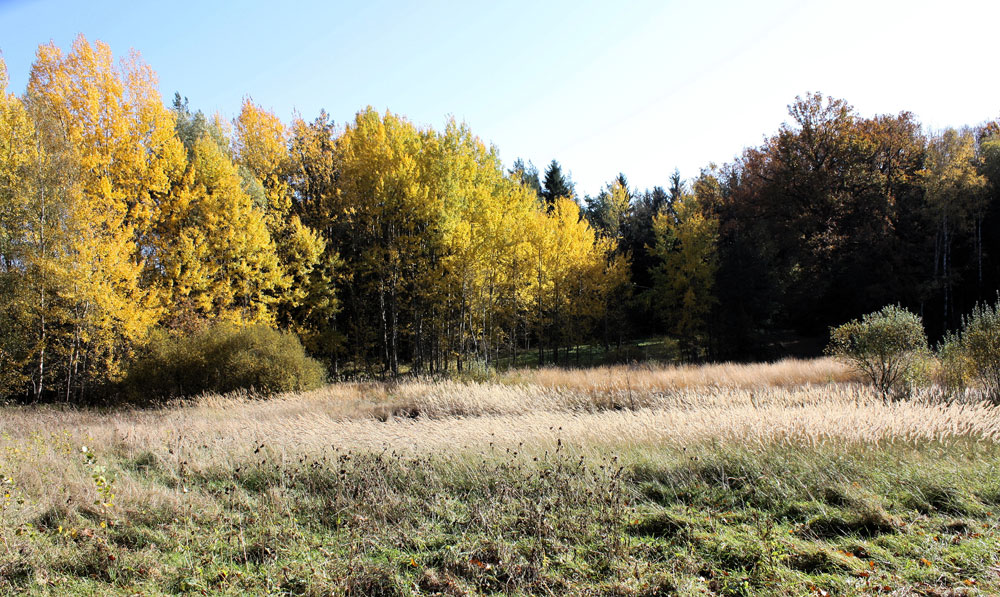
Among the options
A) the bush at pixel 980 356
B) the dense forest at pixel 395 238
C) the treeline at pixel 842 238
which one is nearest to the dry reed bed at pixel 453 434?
the bush at pixel 980 356

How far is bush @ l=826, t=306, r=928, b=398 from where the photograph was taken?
10.8 meters

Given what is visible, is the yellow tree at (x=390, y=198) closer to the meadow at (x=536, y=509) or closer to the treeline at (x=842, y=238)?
the meadow at (x=536, y=509)

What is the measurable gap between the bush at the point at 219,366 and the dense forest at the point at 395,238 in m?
1.17

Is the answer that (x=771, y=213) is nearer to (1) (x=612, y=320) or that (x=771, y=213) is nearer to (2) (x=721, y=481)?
(1) (x=612, y=320)

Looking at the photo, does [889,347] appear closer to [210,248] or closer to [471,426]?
[471,426]

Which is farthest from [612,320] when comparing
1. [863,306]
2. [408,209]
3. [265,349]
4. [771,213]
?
[265,349]

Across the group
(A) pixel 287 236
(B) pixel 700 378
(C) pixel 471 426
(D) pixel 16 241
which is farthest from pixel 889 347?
(D) pixel 16 241

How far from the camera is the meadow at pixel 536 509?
373 cm

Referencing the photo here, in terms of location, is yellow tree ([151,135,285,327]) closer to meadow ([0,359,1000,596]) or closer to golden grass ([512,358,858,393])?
meadow ([0,359,1000,596])

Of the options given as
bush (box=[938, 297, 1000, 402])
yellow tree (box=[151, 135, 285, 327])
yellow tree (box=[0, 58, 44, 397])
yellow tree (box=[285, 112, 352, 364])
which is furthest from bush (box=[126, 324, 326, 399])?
bush (box=[938, 297, 1000, 402])

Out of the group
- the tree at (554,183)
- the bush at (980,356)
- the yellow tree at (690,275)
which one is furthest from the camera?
the tree at (554,183)

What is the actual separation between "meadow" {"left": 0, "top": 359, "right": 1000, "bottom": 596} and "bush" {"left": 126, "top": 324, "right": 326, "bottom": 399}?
814 centimetres

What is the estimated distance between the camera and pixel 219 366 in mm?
16766

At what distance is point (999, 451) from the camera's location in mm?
5676
